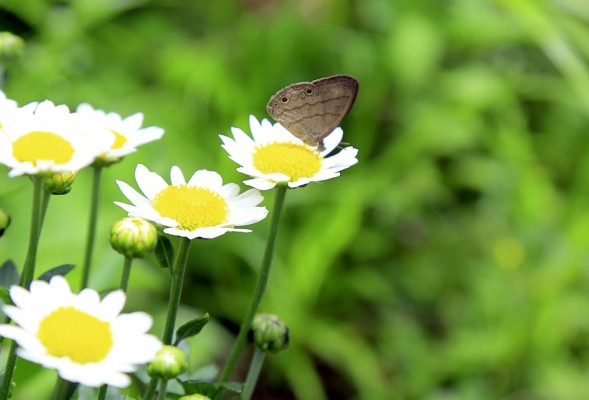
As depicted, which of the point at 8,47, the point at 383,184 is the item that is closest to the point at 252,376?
the point at 8,47

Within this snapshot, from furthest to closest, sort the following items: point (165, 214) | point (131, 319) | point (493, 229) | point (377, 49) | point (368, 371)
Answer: point (377, 49) → point (493, 229) → point (368, 371) → point (165, 214) → point (131, 319)

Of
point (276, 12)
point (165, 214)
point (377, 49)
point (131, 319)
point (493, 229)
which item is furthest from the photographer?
point (276, 12)

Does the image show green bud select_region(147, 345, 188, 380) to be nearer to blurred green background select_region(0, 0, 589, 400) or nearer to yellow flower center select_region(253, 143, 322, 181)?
yellow flower center select_region(253, 143, 322, 181)

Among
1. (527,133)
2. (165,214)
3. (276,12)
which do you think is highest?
(276,12)

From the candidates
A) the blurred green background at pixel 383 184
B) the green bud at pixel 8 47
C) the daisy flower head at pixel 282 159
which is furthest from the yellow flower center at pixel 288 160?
the blurred green background at pixel 383 184

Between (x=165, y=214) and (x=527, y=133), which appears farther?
(x=527, y=133)

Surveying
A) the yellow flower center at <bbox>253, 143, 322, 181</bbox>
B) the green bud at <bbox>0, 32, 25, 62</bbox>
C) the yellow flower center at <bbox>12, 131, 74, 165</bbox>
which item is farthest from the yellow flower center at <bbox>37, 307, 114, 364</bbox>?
the green bud at <bbox>0, 32, 25, 62</bbox>

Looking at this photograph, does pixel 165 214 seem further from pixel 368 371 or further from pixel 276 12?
pixel 276 12

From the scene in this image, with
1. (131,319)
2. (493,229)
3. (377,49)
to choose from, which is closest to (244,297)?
(493,229)
